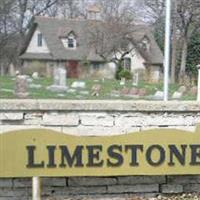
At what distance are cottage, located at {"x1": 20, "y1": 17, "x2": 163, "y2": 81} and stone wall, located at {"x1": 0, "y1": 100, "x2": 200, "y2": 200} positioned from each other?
35798mm

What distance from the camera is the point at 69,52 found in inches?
1809

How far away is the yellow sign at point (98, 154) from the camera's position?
5.19 meters

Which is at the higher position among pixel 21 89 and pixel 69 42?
pixel 69 42

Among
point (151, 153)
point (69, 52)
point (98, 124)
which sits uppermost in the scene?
point (69, 52)

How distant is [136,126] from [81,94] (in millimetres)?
15680

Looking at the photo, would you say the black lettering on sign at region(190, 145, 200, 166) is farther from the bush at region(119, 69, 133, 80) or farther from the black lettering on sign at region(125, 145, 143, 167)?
the bush at region(119, 69, 133, 80)

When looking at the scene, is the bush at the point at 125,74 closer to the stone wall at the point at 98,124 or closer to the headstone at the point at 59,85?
the headstone at the point at 59,85

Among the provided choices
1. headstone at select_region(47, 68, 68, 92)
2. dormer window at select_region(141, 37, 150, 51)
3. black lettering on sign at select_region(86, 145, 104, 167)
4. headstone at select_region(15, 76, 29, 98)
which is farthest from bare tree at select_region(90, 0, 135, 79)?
black lettering on sign at select_region(86, 145, 104, 167)

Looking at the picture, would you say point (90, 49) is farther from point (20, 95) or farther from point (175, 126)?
point (175, 126)

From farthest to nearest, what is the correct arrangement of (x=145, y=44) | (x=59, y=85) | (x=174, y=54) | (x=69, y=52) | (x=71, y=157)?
(x=69, y=52), (x=145, y=44), (x=174, y=54), (x=59, y=85), (x=71, y=157)

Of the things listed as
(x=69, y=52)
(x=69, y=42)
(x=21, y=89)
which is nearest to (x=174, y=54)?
(x=21, y=89)

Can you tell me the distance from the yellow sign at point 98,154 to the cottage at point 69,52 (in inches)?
1416

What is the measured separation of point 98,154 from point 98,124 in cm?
36

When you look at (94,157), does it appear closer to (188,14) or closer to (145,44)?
(188,14)
